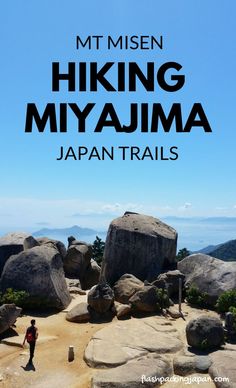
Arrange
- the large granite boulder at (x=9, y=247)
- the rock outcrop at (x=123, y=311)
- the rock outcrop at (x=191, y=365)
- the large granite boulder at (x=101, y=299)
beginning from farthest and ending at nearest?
the large granite boulder at (x=9, y=247) → the large granite boulder at (x=101, y=299) → the rock outcrop at (x=123, y=311) → the rock outcrop at (x=191, y=365)

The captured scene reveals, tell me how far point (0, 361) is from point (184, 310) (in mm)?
14159

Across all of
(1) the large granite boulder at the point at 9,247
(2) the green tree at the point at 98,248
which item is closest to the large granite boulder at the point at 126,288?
(1) the large granite boulder at the point at 9,247

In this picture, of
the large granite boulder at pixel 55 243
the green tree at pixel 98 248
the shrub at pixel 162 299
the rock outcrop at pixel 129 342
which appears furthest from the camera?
the green tree at pixel 98 248

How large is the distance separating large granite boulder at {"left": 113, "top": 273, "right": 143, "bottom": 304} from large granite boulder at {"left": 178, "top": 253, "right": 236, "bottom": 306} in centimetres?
465

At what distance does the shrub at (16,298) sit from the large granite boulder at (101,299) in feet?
16.0

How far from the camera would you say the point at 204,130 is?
2744 centimetres

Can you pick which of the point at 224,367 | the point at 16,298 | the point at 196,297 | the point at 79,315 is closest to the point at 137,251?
the point at 196,297

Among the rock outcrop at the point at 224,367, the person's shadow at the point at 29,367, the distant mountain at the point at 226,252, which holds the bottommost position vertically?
the distant mountain at the point at 226,252

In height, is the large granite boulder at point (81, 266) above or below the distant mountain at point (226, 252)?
above

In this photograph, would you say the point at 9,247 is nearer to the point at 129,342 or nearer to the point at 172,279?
the point at 172,279

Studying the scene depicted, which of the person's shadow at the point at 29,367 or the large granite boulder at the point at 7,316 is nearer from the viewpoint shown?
the person's shadow at the point at 29,367

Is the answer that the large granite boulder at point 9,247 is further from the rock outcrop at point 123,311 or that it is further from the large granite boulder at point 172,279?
the rock outcrop at point 123,311

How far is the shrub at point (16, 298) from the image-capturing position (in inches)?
1168

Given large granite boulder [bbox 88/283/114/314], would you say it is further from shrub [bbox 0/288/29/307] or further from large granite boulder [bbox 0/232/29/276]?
large granite boulder [bbox 0/232/29/276]
